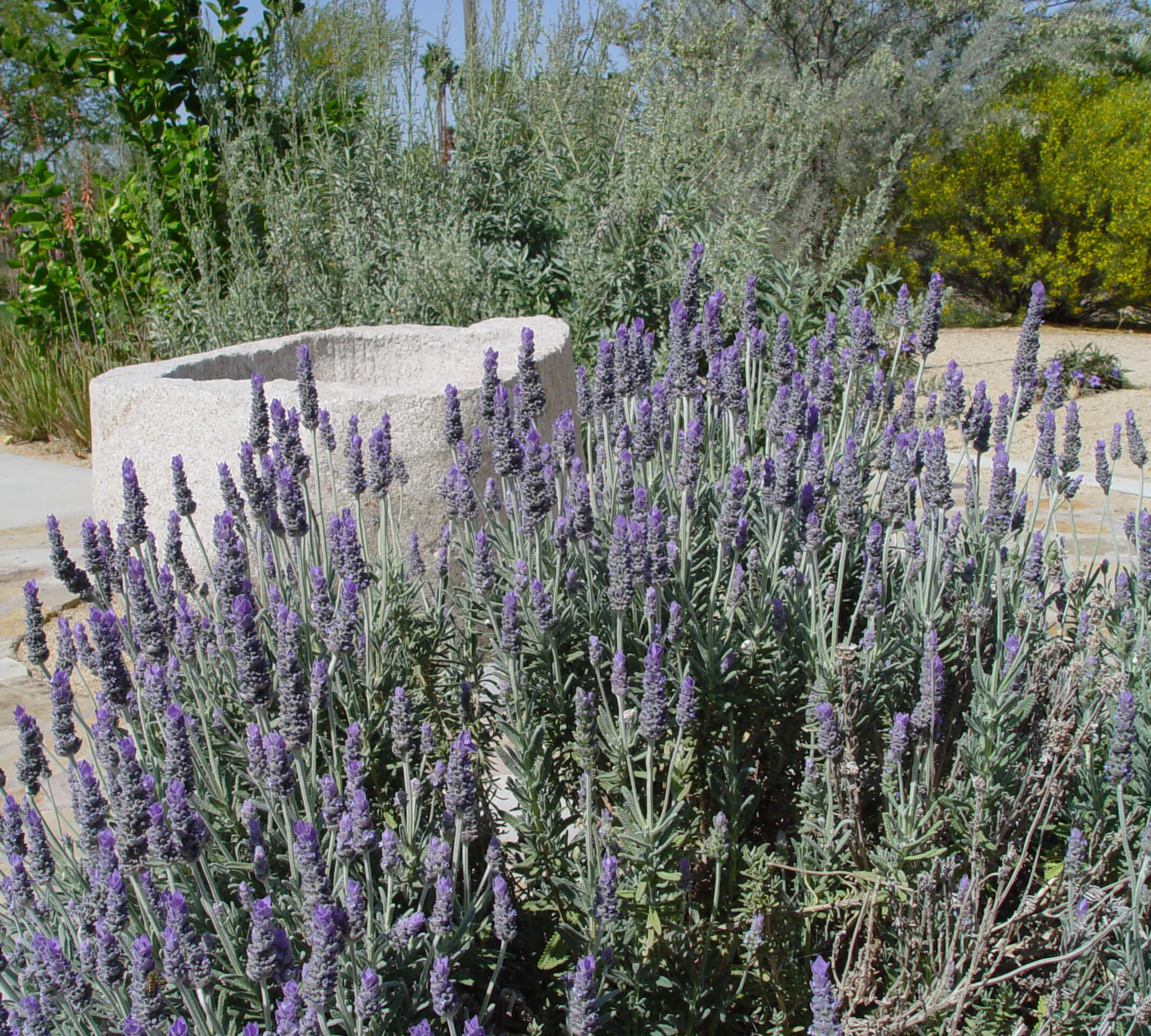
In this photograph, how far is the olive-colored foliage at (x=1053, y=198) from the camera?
13.8m

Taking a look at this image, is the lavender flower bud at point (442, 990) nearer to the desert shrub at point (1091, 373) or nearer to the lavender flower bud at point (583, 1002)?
the lavender flower bud at point (583, 1002)

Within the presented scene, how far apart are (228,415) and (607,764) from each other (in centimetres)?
201

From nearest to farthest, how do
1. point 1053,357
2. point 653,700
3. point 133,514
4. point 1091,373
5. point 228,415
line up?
point 653,700 → point 133,514 → point 228,415 → point 1053,357 → point 1091,373

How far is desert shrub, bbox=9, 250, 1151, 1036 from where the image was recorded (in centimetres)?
164

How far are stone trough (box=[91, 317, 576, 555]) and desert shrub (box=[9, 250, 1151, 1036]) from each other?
897mm

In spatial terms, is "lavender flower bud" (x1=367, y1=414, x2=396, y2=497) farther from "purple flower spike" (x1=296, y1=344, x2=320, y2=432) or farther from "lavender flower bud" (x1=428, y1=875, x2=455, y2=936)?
"lavender flower bud" (x1=428, y1=875, x2=455, y2=936)

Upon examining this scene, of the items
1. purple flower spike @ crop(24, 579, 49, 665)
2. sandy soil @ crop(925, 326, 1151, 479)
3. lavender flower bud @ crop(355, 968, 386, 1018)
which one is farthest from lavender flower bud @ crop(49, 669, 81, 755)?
sandy soil @ crop(925, 326, 1151, 479)

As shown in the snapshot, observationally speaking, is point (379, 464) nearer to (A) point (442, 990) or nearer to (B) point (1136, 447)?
(A) point (442, 990)

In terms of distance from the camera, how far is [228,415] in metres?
3.61

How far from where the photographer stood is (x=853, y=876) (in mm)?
1982

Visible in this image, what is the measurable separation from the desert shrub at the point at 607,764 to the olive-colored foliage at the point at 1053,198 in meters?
12.9

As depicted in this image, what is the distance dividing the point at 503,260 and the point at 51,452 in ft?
12.7

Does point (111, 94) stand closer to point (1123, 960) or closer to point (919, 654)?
point (919, 654)

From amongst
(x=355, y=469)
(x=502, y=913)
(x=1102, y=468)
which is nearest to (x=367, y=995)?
(x=502, y=913)
